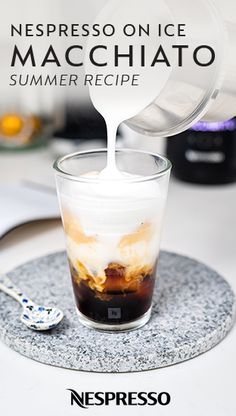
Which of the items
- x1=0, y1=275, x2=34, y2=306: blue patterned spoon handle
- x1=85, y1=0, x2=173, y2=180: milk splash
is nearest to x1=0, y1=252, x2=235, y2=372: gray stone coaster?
x1=0, y1=275, x2=34, y2=306: blue patterned spoon handle

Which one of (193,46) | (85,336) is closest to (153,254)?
(85,336)

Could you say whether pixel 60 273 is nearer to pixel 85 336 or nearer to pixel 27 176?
pixel 85 336

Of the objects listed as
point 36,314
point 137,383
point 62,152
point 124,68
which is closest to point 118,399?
point 137,383

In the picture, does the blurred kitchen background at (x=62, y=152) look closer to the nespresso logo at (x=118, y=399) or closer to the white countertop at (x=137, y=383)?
the white countertop at (x=137, y=383)

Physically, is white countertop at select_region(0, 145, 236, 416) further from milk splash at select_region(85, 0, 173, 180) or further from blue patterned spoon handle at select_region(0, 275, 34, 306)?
milk splash at select_region(85, 0, 173, 180)

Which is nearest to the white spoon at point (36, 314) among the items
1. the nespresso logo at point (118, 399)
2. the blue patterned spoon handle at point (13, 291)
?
the blue patterned spoon handle at point (13, 291)

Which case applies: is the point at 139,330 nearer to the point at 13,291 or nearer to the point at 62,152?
the point at 13,291

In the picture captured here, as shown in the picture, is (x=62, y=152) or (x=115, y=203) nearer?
(x=115, y=203)
